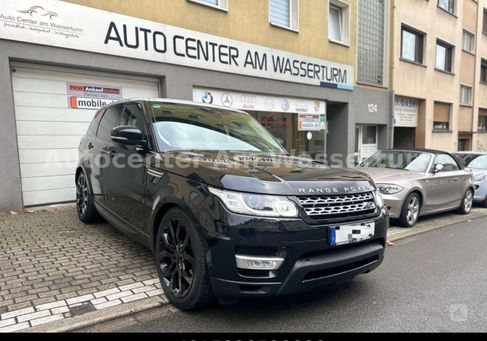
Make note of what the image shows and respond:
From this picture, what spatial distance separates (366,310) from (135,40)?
6.85 m

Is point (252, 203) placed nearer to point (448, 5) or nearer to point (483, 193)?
point (483, 193)

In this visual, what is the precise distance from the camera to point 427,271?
4.36 metres

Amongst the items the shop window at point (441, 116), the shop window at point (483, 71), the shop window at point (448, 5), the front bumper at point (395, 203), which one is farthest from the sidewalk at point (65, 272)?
the shop window at point (483, 71)

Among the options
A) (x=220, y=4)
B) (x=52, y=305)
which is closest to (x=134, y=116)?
(x=52, y=305)

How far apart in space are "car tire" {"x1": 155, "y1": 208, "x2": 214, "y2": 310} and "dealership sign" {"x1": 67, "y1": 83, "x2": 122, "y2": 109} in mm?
4927

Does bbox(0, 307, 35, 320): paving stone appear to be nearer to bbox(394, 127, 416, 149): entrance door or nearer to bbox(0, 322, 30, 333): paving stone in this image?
bbox(0, 322, 30, 333): paving stone

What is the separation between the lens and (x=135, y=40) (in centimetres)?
777

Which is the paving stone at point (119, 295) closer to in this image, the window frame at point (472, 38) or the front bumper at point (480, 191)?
the front bumper at point (480, 191)

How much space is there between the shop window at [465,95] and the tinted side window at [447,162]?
1458 centimetres

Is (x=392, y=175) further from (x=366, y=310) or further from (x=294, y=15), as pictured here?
(x=294, y=15)

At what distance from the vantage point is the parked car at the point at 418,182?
6.66 metres

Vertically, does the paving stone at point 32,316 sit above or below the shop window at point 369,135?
below

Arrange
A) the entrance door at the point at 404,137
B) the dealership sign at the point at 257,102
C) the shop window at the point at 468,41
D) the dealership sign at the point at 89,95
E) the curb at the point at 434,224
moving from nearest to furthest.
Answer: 1. the curb at the point at 434,224
2. the dealership sign at the point at 89,95
3. the dealership sign at the point at 257,102
4. the entrance door at the point at 404,137
5. the shop window at the point at 468,41

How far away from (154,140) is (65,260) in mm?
1828
